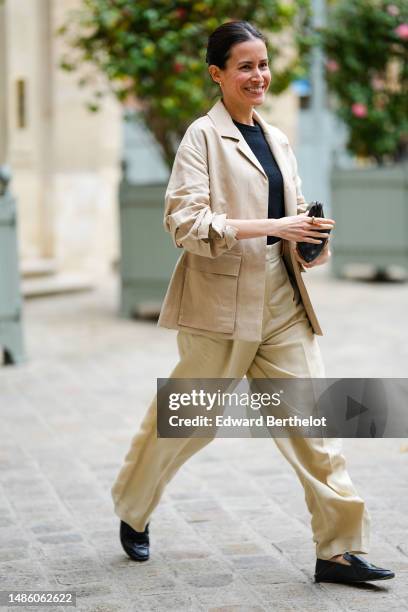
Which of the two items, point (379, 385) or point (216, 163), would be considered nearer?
point (216, 163)

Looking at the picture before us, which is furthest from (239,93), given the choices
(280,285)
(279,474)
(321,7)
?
(321,7)

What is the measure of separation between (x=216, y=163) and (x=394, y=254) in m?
10.1

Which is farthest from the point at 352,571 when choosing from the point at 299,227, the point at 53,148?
the point at 53,148

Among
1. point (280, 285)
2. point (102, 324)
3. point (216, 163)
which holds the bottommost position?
point (102, 324)

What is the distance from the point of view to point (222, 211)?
4.12m

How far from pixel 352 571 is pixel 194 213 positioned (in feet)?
4.40

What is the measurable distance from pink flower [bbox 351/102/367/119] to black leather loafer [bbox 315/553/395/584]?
36.0 feet

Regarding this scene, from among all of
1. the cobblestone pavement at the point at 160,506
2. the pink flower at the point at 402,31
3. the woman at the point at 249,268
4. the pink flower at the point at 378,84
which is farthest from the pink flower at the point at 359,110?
the woman at the point at 249,268

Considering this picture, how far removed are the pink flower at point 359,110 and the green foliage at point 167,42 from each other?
3845 millimetres

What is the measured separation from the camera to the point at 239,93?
13.6 feet

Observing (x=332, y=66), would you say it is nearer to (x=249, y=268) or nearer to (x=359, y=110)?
(x=359, y=110)

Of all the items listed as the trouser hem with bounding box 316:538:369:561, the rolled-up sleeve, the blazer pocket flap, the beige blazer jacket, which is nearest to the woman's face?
the beige blazer jacket

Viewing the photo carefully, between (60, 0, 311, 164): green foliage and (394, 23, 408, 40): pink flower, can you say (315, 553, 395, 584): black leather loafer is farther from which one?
(394, 23, 408, 40): pink flower

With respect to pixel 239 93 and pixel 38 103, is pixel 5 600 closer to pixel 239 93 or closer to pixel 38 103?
pixel 239 93
